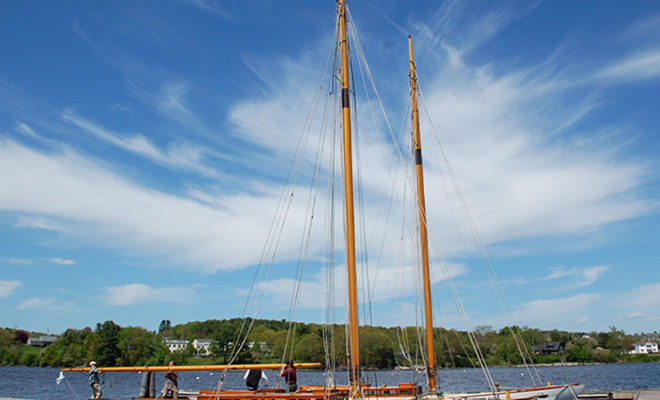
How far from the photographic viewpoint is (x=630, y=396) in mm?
25203

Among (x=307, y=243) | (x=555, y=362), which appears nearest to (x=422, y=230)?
(x=307, y=243)

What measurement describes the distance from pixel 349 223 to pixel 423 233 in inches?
372

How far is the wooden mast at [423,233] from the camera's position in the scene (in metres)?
25.2

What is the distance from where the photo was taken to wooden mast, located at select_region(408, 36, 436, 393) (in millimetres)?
25234

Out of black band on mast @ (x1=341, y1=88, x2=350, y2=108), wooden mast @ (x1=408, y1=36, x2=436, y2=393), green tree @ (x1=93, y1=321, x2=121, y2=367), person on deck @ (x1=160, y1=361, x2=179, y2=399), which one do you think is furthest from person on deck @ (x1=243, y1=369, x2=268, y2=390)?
green tree @ (x1=93, y1=321, x2=121, y2=367)

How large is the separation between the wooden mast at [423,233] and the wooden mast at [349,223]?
618 centimetres

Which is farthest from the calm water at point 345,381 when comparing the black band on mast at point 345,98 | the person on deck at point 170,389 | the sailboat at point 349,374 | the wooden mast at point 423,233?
the black band on mast at point 345,98

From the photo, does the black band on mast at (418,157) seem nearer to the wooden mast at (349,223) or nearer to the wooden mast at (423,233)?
the wooden mast at (423,233)

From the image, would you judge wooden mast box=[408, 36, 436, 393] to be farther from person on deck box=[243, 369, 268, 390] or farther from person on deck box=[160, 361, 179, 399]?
person on deck box=[160, 361, 179, 399]

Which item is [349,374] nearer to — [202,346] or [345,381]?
[345,381]

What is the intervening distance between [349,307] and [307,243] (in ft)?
18.5

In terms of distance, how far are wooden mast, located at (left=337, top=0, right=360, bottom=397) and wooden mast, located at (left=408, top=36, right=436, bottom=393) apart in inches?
243

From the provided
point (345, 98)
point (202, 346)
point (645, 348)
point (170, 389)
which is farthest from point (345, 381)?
point (645, 348)

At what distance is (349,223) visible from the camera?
19.0m
